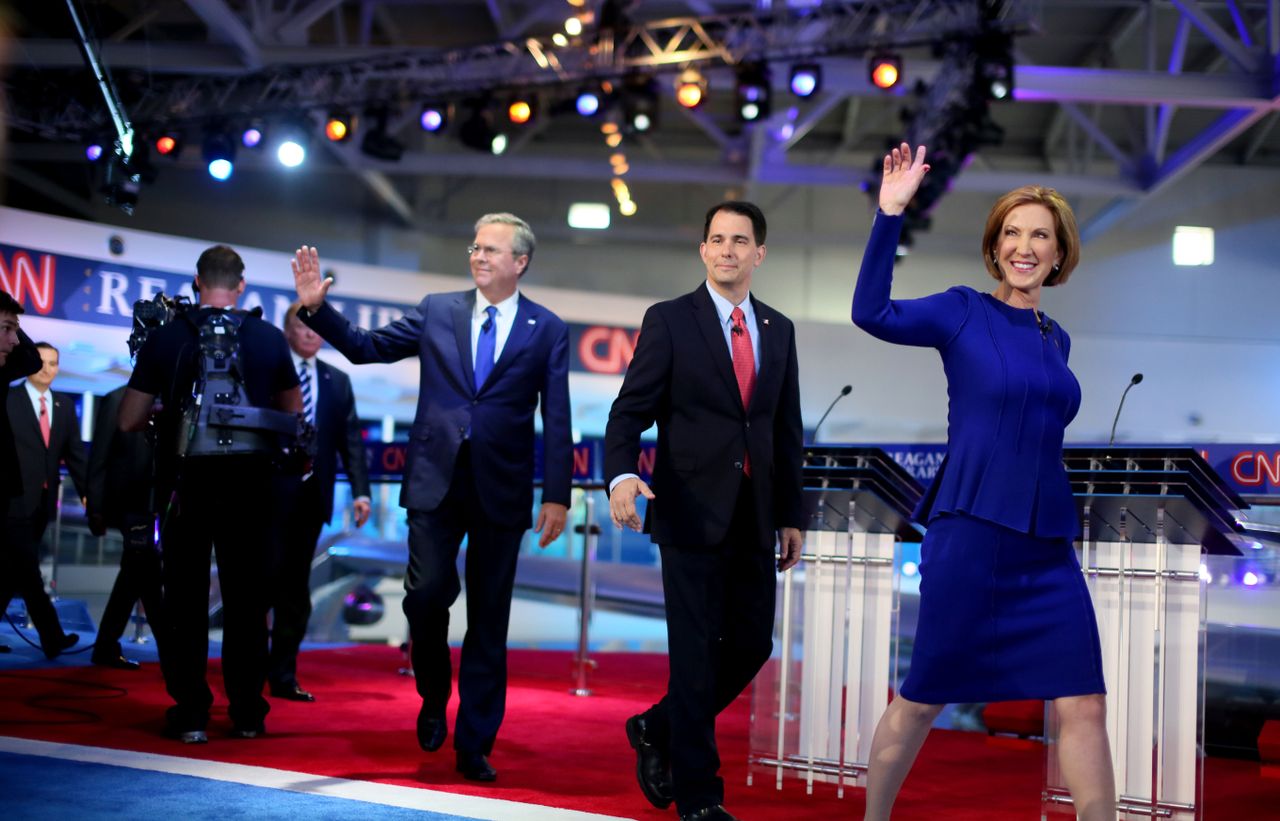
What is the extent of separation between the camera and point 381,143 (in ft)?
38.1

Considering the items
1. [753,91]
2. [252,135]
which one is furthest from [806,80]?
[252,135]

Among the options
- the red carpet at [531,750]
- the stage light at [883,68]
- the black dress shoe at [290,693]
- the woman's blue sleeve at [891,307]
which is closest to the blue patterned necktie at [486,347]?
the red carpet at [531,750]

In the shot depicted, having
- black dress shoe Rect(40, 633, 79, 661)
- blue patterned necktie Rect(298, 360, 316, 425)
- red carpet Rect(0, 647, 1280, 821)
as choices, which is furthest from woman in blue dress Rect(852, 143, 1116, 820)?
black dress shoe Rect(40, 633, 79, 661)

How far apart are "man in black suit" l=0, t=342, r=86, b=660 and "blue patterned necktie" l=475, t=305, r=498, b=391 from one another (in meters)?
3.28

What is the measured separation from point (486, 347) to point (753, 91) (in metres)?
6.76

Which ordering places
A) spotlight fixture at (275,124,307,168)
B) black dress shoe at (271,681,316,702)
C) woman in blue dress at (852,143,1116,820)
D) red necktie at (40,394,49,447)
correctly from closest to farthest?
woman in blue dress at (852,143,1116,820) → black dress shoe at (271,681,316,702) → red necktie at (40,394,49,447) → spotlight fixture at (275,124,307,168)

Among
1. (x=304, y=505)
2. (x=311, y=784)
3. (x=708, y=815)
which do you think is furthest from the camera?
(x=304, y=505)

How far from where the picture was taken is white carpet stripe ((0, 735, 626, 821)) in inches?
131

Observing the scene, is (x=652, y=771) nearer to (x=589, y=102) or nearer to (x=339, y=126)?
(x=589, y=102)

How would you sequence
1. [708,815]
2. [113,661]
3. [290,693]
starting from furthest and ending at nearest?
[113,661]
[290,693]
[708,815]

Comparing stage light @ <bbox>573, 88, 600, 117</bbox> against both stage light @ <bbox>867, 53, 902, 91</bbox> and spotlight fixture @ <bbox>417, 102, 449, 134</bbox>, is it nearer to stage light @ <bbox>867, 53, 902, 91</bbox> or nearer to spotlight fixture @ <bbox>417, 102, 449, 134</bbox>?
spotlight fixture @ <bbox>417, 102, 449, 134</bbox>

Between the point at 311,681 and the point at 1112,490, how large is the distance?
4176mm

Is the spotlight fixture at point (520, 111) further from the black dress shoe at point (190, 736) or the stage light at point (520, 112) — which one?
the black dress shoe at point (190, 736)

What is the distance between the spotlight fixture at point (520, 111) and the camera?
10836 mm
